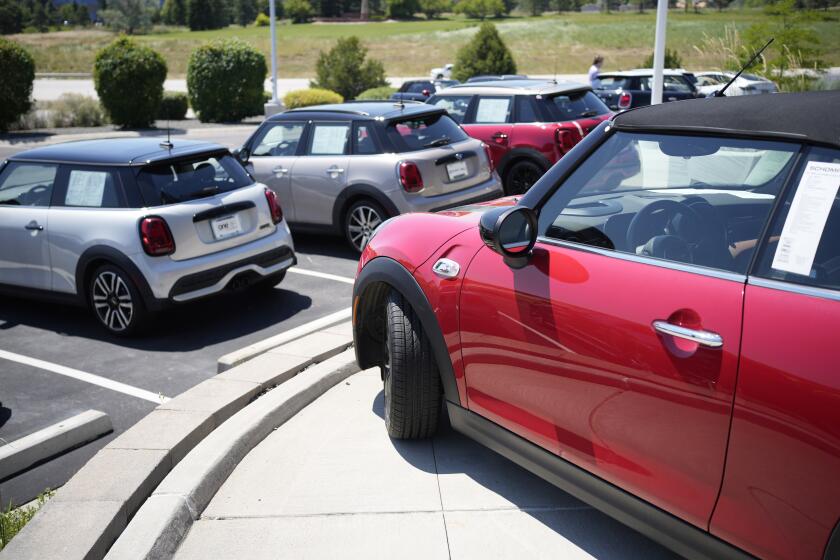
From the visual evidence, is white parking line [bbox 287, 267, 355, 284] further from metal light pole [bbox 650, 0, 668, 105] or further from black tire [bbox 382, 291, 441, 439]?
metal light pole [bbox 650, 0, 668, 105]

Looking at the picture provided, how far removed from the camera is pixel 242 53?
2619cm

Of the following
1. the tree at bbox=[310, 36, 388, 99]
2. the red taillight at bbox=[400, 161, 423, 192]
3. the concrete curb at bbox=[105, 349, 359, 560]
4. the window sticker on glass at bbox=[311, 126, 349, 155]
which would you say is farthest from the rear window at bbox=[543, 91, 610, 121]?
the tree at bbox=[310, 36, 388, 99]

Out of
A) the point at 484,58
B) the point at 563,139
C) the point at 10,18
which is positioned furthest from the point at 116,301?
the point at 10,18

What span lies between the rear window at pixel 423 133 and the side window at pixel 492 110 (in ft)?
7.20

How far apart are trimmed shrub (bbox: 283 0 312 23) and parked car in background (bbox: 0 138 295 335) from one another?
120116 mm

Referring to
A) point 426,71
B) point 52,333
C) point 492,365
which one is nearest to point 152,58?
point 52,333

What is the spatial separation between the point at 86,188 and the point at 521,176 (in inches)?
240

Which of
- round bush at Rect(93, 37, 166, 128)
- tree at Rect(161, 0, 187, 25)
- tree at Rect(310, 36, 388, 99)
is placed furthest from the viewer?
tree at Rect(161, 0, 187, 25)

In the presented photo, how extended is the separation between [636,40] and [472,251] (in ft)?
230

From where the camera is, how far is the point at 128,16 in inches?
4200

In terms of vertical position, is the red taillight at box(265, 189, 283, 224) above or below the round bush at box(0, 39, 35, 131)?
below

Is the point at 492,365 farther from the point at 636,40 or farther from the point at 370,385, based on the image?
the point at 636,40

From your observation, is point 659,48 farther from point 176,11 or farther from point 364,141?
point 176,11

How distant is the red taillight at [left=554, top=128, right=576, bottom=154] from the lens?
35.2 feet
